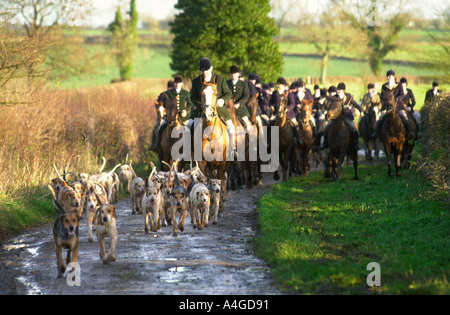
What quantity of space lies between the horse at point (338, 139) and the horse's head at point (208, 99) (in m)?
5.57

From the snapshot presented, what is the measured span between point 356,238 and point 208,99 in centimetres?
432

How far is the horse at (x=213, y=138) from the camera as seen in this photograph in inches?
508

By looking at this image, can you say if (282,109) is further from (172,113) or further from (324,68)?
(324,68)

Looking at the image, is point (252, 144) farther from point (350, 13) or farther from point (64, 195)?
point (350, 13)

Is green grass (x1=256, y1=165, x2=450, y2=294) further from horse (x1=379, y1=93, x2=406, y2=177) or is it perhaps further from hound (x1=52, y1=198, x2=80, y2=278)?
hound (x1=52, y1=198, x2=80, y2=278)

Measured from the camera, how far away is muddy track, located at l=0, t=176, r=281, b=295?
7.66 meters

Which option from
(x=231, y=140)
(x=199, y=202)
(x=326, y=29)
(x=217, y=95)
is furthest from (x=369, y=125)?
(x=326, y=29)

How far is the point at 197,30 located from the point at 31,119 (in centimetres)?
1668

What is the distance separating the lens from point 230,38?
31672mm

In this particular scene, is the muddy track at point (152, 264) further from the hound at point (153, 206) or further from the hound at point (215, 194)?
the hound at point (215, 194)

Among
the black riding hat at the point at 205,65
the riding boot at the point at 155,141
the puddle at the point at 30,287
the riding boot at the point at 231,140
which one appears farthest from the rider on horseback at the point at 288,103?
the puddle at the point at 30,287

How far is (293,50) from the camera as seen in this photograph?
77.8 m

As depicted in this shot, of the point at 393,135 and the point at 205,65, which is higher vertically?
the point at 205,65
